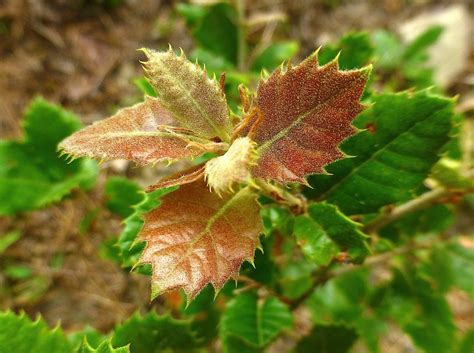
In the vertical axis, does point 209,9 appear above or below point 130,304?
above

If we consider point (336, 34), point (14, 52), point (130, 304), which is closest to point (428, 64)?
point (336, 34)

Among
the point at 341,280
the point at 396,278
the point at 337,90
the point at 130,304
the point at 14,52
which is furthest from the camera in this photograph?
the point at 14,52

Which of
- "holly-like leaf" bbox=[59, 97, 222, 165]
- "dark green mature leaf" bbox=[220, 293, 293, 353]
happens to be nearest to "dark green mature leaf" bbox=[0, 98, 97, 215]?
"dark green mature leaf" bbox=[220, 293, 293, 353]

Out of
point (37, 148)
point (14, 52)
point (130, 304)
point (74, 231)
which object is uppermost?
point (14, 52)

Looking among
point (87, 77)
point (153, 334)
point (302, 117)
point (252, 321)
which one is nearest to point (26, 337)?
point (153, 334)

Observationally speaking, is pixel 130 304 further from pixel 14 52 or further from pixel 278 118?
pixel 278 118

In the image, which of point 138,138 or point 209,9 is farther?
point 209,9

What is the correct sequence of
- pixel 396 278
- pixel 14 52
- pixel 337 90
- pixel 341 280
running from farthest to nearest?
pixel 14 52 → pixel 341 280 → pixel 396 278 → pixel 337 90

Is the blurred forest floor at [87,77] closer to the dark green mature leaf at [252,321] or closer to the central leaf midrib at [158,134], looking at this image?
the dark green mature leaf at [252,321]
